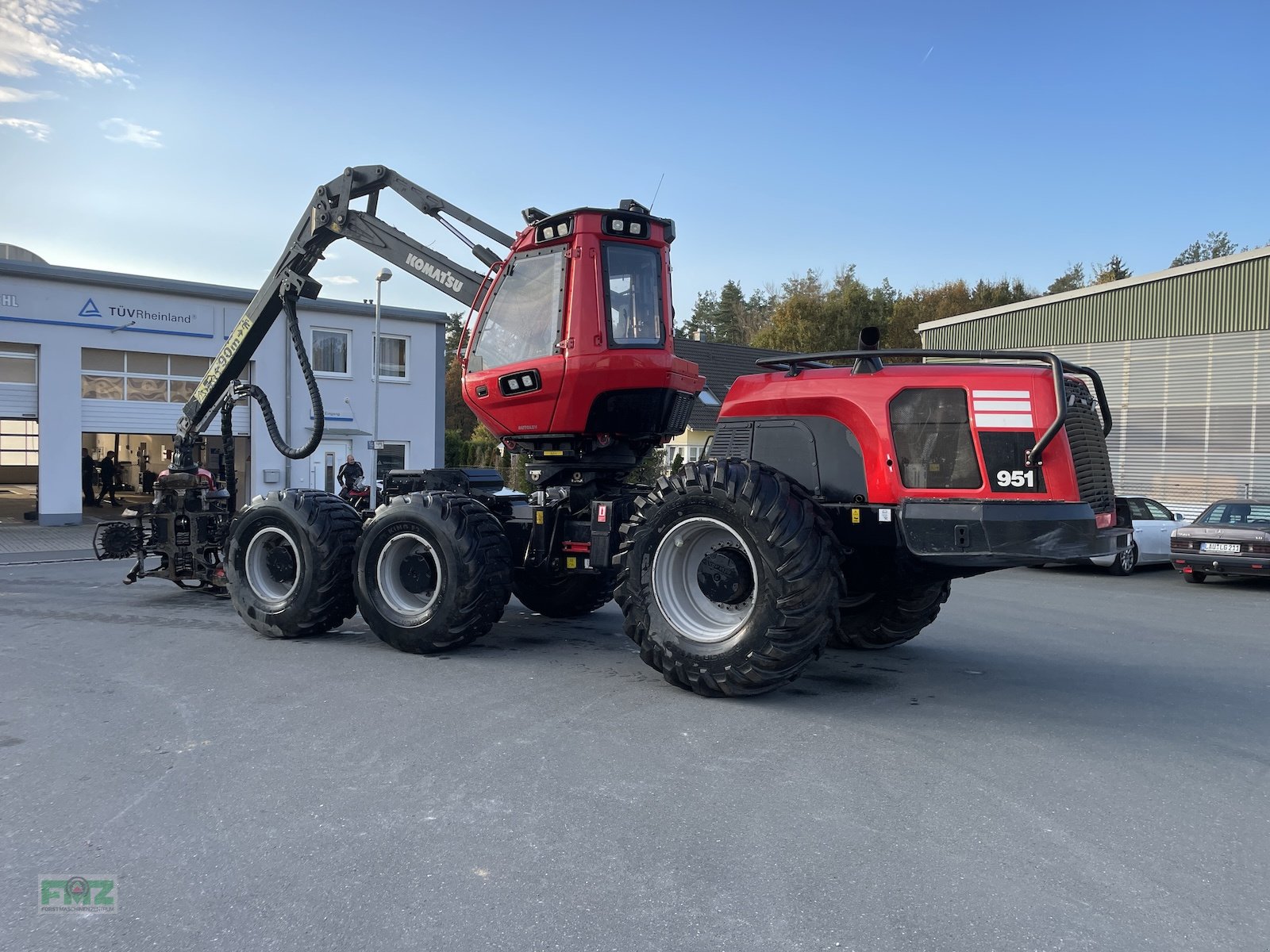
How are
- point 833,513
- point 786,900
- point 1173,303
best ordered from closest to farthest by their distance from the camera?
point 786,900, point 833,513, point 1173,303

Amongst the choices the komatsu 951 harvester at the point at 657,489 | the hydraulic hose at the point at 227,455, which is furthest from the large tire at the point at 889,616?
the hydraulic hose at the point at 227,455

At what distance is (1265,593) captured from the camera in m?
14.2

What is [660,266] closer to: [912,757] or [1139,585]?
[912,757]

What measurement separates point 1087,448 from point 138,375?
80.0ft

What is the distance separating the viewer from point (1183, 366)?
21.7m

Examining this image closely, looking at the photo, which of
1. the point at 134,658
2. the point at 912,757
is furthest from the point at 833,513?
the point at 134,658

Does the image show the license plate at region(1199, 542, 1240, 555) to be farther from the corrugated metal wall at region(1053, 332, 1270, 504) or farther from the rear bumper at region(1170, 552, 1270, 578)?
the corrugated metal wall at region(1053, 332, 1270, 504)

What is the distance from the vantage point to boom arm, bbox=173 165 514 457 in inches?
355

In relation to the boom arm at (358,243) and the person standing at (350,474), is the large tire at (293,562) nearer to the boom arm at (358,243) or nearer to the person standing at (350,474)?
the boom arm at (358,243)

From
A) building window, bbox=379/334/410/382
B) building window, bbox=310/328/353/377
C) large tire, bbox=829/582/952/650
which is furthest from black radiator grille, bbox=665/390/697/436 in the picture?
building window, bbox=379/334/410/382

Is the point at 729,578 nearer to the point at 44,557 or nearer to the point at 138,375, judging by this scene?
the point at 44,557

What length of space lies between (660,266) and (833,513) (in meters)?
2.77

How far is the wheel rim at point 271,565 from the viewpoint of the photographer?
8.86 m

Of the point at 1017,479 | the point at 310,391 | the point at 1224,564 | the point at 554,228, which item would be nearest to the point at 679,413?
the point at 554,228
